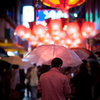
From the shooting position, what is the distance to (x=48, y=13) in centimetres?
2302

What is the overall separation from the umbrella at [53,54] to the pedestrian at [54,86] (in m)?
1.78

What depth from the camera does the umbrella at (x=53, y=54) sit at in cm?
577

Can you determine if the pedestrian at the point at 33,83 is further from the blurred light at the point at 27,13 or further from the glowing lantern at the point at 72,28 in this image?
the blurred light at the point at 27,13

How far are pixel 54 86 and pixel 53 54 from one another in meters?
2.35

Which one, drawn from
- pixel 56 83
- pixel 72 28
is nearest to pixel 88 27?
pixel 72 28

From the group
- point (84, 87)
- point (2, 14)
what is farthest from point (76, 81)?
point (2, 14)

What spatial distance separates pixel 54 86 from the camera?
3875 mm

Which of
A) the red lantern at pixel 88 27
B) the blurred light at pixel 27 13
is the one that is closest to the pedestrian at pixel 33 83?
the red lantern at pixel 88 27

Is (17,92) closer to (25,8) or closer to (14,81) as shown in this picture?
(14,81)

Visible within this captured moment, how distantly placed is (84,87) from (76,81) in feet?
1.06

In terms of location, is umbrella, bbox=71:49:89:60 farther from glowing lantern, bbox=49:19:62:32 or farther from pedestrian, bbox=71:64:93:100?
glowing lantern, bbox=49:19:62:32

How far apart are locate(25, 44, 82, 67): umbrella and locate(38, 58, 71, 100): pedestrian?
5.83 feet

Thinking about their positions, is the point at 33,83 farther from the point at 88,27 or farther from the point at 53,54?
the point at 53,54

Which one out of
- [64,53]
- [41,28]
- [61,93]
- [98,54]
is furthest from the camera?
[41,28]
